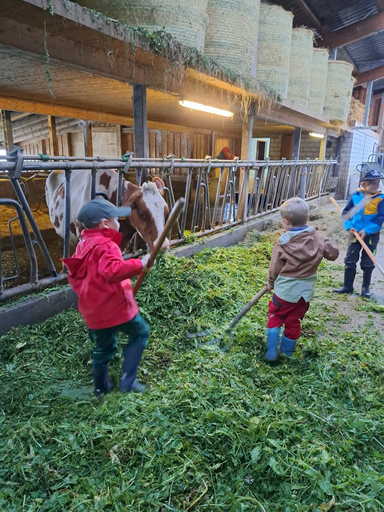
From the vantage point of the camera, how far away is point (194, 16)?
4223mm

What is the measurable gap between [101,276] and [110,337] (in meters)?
0.43

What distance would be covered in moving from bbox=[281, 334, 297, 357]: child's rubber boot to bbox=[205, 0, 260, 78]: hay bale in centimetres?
→ 451

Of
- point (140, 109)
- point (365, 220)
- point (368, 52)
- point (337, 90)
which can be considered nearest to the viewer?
point (365, 220)

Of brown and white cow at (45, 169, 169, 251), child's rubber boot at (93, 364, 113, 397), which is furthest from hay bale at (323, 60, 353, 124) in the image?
child's rubber boot at (93, 364, 113, 397)

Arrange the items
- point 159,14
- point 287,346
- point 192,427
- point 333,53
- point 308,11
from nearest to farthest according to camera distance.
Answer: point 192,427 < point 287,346 < point 159,14 < point 308,11 < point 333,53

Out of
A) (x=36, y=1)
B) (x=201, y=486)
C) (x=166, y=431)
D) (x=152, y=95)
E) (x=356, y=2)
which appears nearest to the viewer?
(x=201, y=486)

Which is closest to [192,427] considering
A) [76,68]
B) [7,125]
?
[76,68]

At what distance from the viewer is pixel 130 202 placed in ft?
11.9

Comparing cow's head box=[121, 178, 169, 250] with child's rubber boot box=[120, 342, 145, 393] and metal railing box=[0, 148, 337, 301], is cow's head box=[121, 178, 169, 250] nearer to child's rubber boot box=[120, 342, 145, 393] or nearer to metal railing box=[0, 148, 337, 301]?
metal railing box=[0, 148, 337, 301]

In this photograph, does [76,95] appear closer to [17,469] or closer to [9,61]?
[9,61]

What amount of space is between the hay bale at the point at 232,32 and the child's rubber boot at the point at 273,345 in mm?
4467

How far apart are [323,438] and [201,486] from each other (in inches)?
30.9

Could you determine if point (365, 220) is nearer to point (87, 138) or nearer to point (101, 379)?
point (101, 379)

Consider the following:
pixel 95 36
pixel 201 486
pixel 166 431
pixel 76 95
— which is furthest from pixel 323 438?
pixel 76 95
